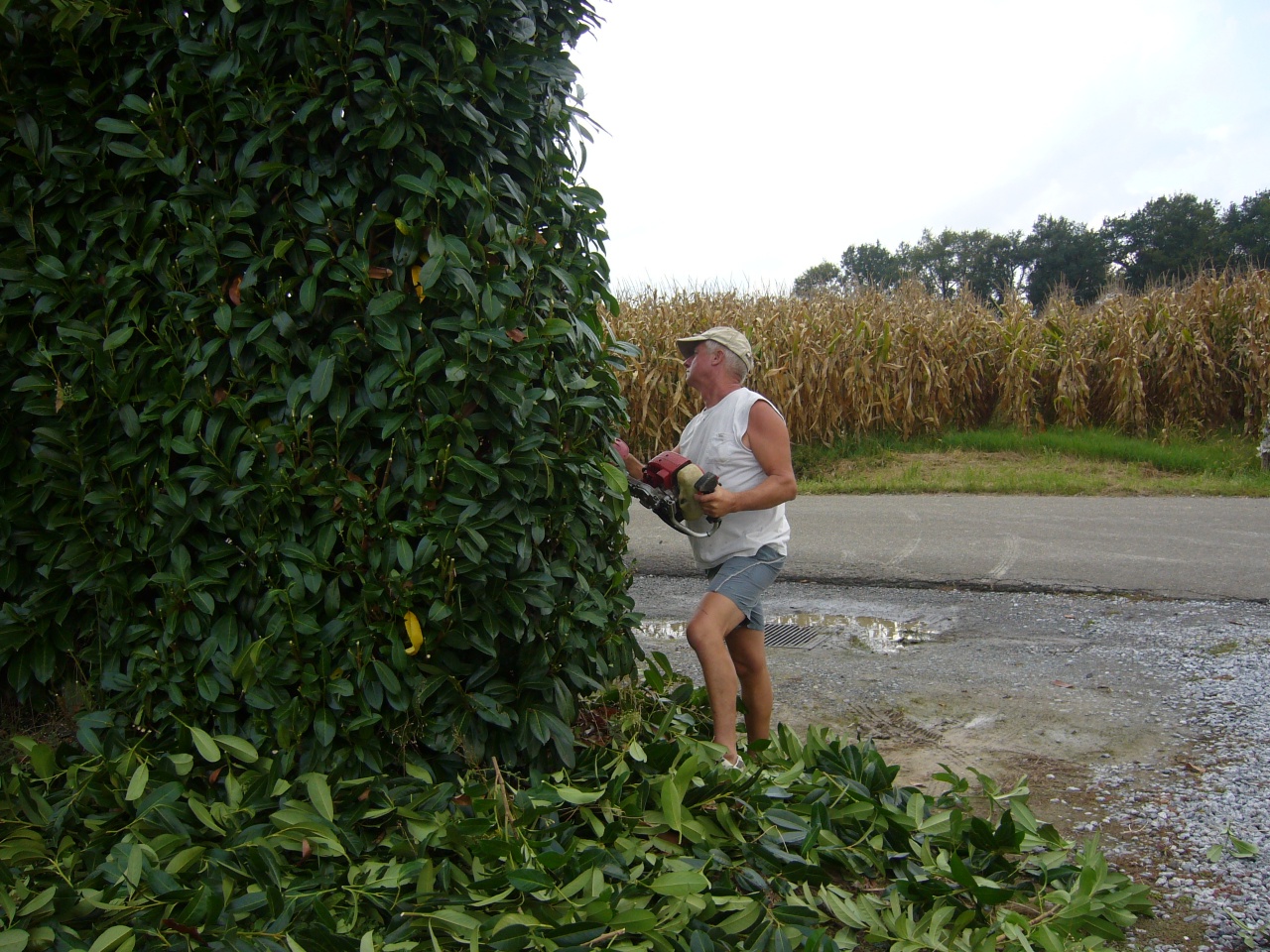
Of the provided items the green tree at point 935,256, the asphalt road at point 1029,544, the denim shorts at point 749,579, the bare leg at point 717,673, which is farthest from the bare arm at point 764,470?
the green tree at point 935,256

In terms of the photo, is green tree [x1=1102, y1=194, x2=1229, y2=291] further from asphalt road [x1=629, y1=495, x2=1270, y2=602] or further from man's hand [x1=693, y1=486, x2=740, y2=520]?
man's hand [x1=693, y1=486, x2=740, y2=520]

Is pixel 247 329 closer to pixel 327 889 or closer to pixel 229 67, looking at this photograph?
pixel 229 67

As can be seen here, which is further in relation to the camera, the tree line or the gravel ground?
the tree line

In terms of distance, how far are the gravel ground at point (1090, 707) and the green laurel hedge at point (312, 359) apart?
193 cm

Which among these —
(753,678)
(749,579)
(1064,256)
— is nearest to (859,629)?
Result: (753,678)

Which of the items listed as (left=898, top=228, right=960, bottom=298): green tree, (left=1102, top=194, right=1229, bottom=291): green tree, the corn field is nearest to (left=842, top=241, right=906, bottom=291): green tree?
(left=898, top=228, right=960, bottom=298): green tree

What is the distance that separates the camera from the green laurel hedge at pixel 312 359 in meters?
2.88

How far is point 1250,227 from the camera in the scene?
47.2 m

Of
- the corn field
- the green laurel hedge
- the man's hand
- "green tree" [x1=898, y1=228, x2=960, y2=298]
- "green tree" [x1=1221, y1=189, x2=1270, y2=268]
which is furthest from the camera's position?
"green tree" [x1=898, y1=228, x2=960, y2=298]

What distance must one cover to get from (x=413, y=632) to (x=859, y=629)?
418 centimetres

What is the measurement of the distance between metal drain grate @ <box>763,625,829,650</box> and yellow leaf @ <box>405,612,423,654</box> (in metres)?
3.43

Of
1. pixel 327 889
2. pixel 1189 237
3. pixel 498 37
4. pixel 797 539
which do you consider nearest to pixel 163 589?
pixel 327 889

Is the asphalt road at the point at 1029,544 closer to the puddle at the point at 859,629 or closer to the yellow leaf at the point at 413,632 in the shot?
the puddle at the point at 859,629

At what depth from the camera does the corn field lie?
1502cm
